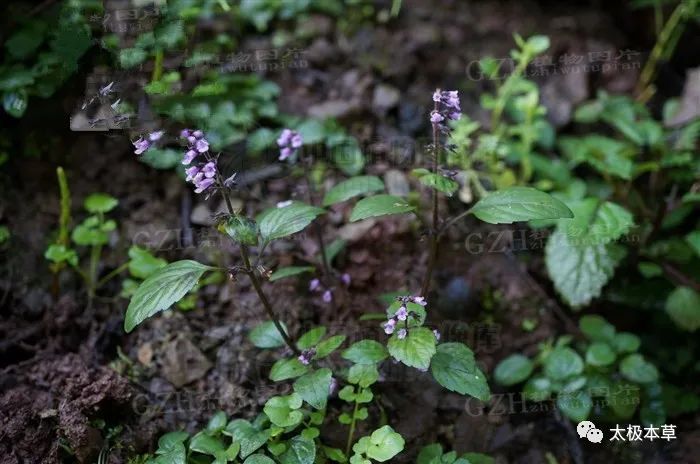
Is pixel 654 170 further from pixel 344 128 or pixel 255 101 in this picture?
pixel 255 101

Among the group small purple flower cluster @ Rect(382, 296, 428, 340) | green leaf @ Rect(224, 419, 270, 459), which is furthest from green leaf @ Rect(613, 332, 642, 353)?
green leaf @ Rect(224, 419, 270, 459)

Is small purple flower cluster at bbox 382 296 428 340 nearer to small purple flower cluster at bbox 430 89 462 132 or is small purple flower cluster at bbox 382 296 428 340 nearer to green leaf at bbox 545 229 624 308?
small purple flower cluster at bbox 430 89 462 132

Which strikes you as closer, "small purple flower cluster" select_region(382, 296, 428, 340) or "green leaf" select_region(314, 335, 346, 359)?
"small purple flower cluster" select_region(382, 296, 428, 340)

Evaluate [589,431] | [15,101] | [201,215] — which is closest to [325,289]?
[201,215]

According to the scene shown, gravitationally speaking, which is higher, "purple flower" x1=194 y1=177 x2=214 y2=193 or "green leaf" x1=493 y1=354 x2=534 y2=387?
"purple flower" x1=194 y1=177 x2=214 y2=193

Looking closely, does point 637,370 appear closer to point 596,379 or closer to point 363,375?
point 596,379

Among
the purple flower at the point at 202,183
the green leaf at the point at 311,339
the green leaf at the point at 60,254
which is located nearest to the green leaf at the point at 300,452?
the green leaf at the point at 311,339

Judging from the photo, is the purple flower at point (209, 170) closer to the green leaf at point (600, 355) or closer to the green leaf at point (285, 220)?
the green leaf at point (285, 220)
